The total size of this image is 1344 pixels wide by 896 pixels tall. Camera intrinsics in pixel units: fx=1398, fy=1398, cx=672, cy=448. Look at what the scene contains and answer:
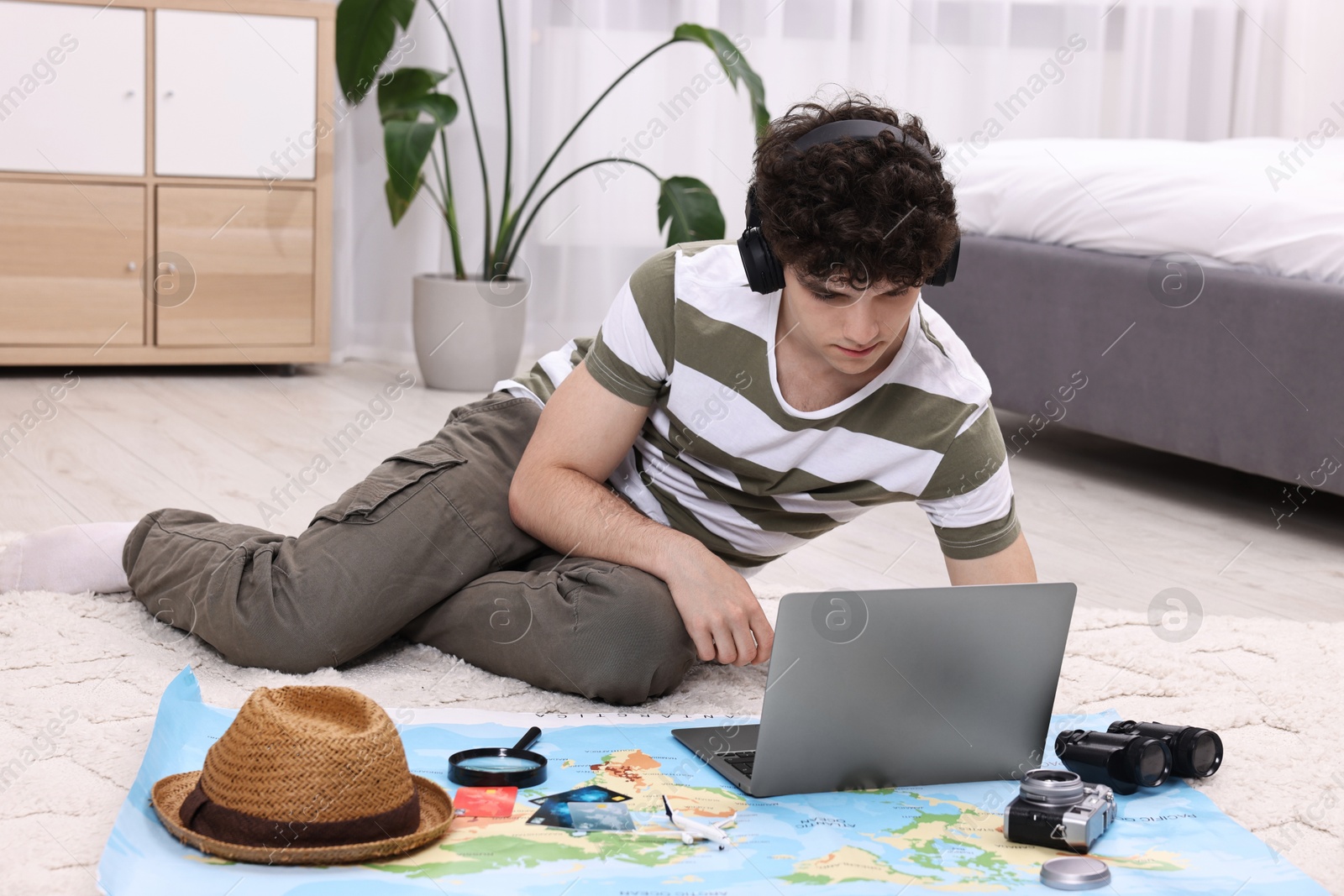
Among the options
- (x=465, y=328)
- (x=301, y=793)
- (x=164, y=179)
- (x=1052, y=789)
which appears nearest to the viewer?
(x=301, y=793)

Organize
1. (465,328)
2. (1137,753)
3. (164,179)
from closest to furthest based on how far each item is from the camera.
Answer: (1137,753) → (164,179) → (465,328)

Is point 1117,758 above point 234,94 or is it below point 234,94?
below

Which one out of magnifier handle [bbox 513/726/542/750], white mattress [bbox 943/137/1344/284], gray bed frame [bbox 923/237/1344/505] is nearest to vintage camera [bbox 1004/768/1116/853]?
magnifier handle [bbox 513/726/542/750]

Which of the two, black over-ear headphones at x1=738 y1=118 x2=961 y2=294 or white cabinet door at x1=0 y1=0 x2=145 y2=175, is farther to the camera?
white cabinet door at x1=0 y1=0 x2=145 y2=175

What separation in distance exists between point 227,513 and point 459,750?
858 millimetres

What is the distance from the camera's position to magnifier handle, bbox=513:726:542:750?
3.48ft

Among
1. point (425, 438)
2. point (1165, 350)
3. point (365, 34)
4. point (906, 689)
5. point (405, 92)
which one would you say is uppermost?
point (365, 34)

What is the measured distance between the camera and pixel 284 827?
84 centimetres

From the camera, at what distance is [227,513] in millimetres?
1801

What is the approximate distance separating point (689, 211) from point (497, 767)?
1.86 m

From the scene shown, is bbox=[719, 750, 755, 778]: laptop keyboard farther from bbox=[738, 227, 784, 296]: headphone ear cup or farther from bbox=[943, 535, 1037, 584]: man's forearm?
bbox=[738, 227, 784, 296]: headphone ear cup

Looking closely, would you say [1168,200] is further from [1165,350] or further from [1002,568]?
[1002,568]

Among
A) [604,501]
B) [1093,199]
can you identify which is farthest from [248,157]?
[604,501]

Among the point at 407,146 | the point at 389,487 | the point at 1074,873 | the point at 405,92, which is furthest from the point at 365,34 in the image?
the point at 1074,873
